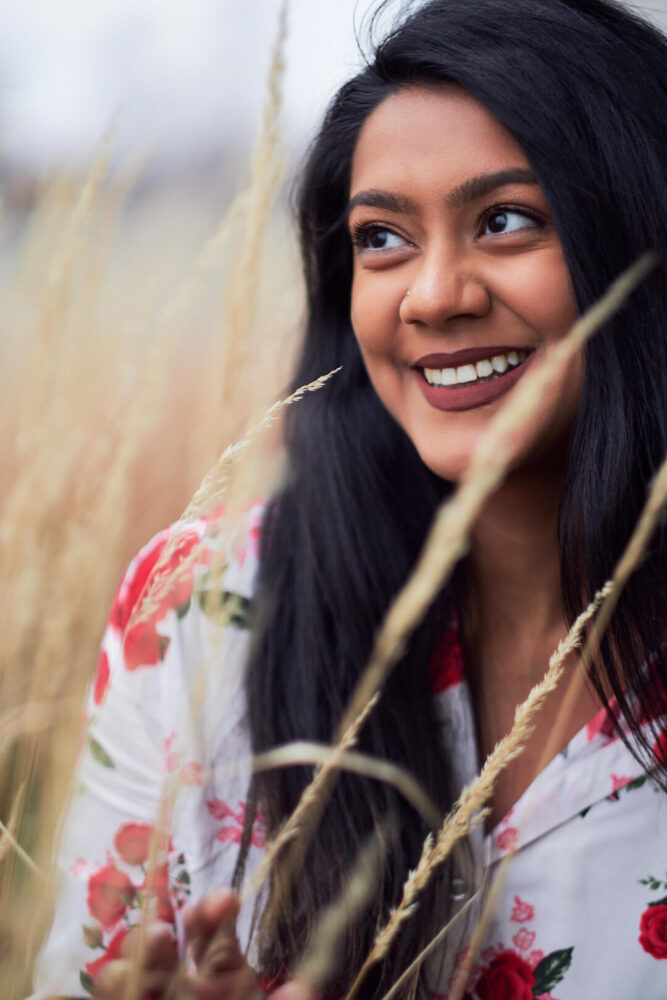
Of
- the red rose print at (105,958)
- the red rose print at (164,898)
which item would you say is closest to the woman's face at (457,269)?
the red rose print at (164,898)

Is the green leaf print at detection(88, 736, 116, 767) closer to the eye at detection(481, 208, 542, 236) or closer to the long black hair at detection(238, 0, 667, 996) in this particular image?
the long black hair at detection(238, 0, 667, 996)

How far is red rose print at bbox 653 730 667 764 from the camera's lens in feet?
3.80

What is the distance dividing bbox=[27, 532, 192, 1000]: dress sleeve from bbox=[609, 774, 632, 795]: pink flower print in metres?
0.61

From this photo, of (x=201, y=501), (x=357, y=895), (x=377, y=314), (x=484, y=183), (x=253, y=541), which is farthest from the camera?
(x=253, y=541)

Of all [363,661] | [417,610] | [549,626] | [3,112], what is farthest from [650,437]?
[3,112]

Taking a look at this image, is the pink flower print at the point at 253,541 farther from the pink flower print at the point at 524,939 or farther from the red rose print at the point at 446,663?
the pink flower print at the point at 524,939

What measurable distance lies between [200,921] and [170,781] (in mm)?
147

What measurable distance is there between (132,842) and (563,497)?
788 mm

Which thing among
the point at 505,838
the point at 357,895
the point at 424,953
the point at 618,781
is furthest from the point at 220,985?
the point at 618,781

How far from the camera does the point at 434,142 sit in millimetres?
1165

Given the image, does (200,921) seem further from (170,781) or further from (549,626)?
(549,626)

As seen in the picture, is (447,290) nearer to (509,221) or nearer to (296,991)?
(509,221)

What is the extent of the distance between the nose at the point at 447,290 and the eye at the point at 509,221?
5 cm

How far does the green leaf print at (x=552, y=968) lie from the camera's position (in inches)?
46.4
